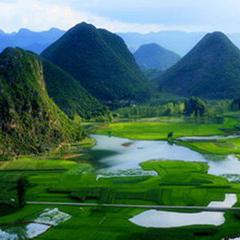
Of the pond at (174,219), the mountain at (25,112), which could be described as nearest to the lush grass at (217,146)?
the mountain at (25,112)

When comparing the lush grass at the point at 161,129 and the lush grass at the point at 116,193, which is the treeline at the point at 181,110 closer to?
the lush grass at the point at 161,129

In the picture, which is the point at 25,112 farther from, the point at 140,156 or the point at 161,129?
the point at 161,129

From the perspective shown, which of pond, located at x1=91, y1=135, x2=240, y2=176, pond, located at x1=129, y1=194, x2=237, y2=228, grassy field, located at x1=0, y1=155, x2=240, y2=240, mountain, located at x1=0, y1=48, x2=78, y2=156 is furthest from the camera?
mountain, located at x1=0, y1=48, x2=78, y2=156

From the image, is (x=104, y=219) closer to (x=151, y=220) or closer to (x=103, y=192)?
(x=151, y=220)

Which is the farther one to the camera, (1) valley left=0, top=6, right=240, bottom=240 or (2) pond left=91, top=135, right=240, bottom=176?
(2) pond left=91, top=135, right=240, bottom=176

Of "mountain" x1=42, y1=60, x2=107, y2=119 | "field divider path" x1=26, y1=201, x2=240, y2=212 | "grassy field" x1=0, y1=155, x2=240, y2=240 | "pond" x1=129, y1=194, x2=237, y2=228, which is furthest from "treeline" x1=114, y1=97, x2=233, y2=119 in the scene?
"pond" x1=129, y1=194, x2=237, y2=228

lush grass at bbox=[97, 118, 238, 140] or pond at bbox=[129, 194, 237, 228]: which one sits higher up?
pond at bbox=[129, 194, 237, 228]

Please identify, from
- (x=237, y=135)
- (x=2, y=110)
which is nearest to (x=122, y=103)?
(x=237, y=135)

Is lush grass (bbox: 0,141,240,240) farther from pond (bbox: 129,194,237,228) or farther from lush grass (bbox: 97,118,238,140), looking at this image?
lush grass (bbox: 97,118,238,140)

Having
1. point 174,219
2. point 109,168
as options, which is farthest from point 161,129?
point 174,219
